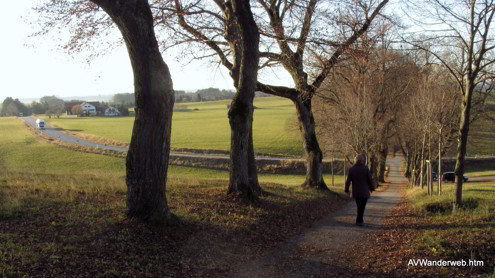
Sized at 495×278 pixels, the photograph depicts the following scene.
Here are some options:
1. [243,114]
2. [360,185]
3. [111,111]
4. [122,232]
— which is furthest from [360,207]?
[111,111]

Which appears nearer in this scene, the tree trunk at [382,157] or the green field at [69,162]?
the tree trunk at [382,157]

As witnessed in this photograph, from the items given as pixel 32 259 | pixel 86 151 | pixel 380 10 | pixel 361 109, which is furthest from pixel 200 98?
pixel 32 259

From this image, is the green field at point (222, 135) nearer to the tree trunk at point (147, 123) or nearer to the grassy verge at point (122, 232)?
the grassy verge at point (122, 232)

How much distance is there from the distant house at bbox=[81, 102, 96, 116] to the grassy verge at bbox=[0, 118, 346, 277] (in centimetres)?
11163

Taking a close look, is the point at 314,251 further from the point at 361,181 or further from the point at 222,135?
the point at 222,135

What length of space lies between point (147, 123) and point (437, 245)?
18.7 ft

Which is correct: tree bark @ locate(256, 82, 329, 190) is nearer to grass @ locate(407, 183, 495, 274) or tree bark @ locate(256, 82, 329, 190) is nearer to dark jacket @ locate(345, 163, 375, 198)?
dark jacket @ locate(345, 163, 375, 198)

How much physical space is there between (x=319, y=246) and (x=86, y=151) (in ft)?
154

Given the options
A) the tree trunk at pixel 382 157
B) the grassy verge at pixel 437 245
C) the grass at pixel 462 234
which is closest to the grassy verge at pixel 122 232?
the grassy verge at pixel 437 245

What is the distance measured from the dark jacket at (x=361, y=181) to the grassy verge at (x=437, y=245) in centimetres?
100

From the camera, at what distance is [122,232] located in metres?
6.77

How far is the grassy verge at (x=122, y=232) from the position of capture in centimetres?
546

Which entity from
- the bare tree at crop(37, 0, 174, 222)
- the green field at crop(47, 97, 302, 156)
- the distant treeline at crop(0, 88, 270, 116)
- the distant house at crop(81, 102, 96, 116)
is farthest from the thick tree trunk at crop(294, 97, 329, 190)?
the distant house at crop(81, 102, 96, 116)

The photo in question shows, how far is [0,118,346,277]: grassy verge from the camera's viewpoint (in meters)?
5.46
